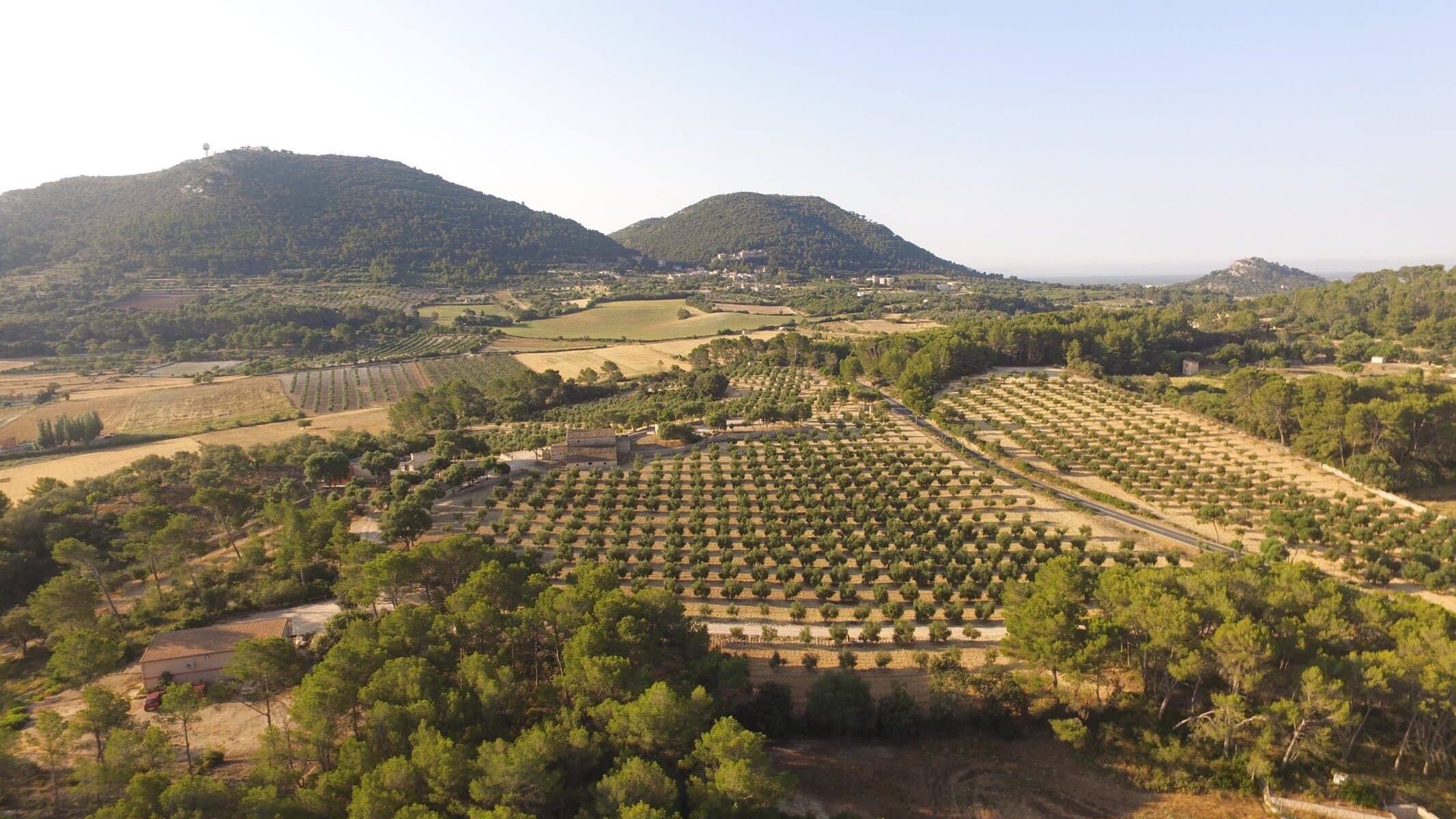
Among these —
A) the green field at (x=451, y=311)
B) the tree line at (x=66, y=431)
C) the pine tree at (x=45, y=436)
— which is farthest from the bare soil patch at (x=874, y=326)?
the pine tree at (x=45, y=436)

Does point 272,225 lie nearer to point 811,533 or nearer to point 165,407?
point 165,407

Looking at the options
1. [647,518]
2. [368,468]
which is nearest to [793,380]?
[647,518]

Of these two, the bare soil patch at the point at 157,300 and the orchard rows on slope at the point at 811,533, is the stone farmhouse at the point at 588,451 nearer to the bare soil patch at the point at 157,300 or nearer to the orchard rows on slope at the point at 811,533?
the orchard rows on slope at the point at 811,533

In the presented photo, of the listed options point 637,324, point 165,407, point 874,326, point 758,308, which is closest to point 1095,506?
point 874,326

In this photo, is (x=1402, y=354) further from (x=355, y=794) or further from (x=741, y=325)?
(x=355, y=794)

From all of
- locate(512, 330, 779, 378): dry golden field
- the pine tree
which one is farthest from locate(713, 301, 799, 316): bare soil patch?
the pine tree
